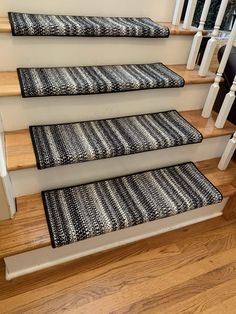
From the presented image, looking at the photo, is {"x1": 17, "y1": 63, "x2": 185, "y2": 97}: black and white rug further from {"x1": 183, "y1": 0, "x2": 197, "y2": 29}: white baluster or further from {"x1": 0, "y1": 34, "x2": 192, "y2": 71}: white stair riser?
{"x1": 183, "y1": 0, "x2": 197, "y2": 29}: white baluster

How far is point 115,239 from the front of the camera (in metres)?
1.29

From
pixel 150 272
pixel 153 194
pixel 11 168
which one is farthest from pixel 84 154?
pixel 150 272

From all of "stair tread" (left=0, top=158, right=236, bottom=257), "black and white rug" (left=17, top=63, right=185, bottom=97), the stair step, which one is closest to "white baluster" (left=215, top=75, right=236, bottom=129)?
the stair step

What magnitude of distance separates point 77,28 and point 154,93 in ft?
1.58

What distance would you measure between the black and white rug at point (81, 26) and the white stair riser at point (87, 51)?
0.04 m

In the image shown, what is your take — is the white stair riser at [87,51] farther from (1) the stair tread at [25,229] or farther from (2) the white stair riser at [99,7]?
(1) the stair tread at [25,229]

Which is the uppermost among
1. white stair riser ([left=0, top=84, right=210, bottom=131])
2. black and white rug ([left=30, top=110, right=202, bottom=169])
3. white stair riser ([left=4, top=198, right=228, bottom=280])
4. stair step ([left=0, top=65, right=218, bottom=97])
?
stair step ([left=0, top=65, right=218, bottom=97])

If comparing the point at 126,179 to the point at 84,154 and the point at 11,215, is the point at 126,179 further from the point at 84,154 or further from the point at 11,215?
the point at 11,215

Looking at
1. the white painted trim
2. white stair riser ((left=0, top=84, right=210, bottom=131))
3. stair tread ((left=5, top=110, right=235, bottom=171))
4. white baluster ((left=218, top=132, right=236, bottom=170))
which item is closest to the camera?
the white painted trim

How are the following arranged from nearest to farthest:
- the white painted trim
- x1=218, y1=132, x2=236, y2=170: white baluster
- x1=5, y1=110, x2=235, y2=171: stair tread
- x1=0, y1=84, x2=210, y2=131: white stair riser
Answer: the white painted trim → x1=5, y1=110, x2=235, y2=171: stair tread → x1=0, y1=84, x2=210, y2=131: white stair riser → x1=218, y1=132, x2=236, y2=170: white baluster

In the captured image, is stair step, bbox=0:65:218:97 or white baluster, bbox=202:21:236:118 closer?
stair step, bbox=0:65:218:97

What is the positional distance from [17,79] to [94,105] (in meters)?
0.36

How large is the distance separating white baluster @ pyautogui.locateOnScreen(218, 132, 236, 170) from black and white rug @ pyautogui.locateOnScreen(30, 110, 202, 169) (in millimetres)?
197

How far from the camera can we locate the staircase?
110 cm
